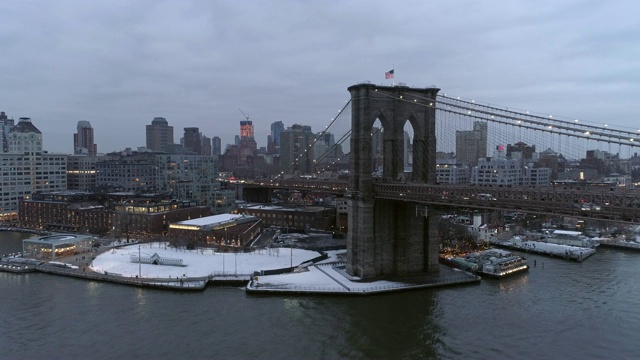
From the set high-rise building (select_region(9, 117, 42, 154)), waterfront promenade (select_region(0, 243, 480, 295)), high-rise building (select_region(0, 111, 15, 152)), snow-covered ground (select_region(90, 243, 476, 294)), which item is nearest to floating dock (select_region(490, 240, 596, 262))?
waterfront promenade (select_region(0, 243, 480, 295))

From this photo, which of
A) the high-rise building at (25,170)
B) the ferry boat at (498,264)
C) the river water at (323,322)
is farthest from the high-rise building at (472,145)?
the high-rise building at (25,170)

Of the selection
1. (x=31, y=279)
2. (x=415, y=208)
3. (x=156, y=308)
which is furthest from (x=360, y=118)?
(x=31, y=279)

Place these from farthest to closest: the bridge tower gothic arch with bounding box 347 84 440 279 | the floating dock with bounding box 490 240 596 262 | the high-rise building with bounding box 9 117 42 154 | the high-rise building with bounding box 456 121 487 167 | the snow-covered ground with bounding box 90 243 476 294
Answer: the high-rise building with bounding box 456 121 487 167, the high-rise building with bounding box 9 117 42 154, the floating dock with bounding box 490 240 596 262, the bridge tower gothic arch with bounding box 347 84 440 279, the snow-covered ground with bounding box 90 243 476 294

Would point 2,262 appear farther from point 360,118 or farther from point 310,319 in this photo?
point 360,118

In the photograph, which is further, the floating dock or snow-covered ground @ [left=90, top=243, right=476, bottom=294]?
the floating dock

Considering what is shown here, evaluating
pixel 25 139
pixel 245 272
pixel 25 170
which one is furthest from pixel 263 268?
pixel 25 139

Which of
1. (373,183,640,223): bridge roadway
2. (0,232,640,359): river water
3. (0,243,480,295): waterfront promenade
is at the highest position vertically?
(373,183,640,223): bridge roadway

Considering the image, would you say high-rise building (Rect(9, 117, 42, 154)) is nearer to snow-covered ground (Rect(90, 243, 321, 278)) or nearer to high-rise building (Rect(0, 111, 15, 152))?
snow-covered ground (Rect(90, 243, 321, 278))

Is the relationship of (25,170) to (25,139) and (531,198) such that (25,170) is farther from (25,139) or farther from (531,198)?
(531,198)
